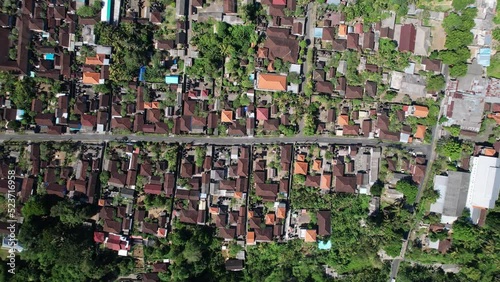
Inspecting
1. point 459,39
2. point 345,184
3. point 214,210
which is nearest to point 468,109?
point 459,39

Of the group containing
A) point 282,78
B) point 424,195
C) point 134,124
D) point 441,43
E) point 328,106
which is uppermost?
point 441,43

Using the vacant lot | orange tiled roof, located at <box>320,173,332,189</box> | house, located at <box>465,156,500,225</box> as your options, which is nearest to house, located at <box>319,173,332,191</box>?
orange tiled roof, located at <box>320,173,332,189</box>

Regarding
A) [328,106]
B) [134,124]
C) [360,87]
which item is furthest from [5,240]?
[360,87]

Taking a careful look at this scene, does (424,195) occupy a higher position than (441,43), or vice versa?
(441,43)

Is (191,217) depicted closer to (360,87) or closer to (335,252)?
(335,252)

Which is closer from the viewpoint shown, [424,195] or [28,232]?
[28,232]

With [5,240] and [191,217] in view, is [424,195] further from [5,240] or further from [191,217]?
[5,240]

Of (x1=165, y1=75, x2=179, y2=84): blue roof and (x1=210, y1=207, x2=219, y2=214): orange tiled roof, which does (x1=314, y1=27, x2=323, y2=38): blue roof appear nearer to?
(x1=165, y1=75, x2=179, y2=84): blue roof
